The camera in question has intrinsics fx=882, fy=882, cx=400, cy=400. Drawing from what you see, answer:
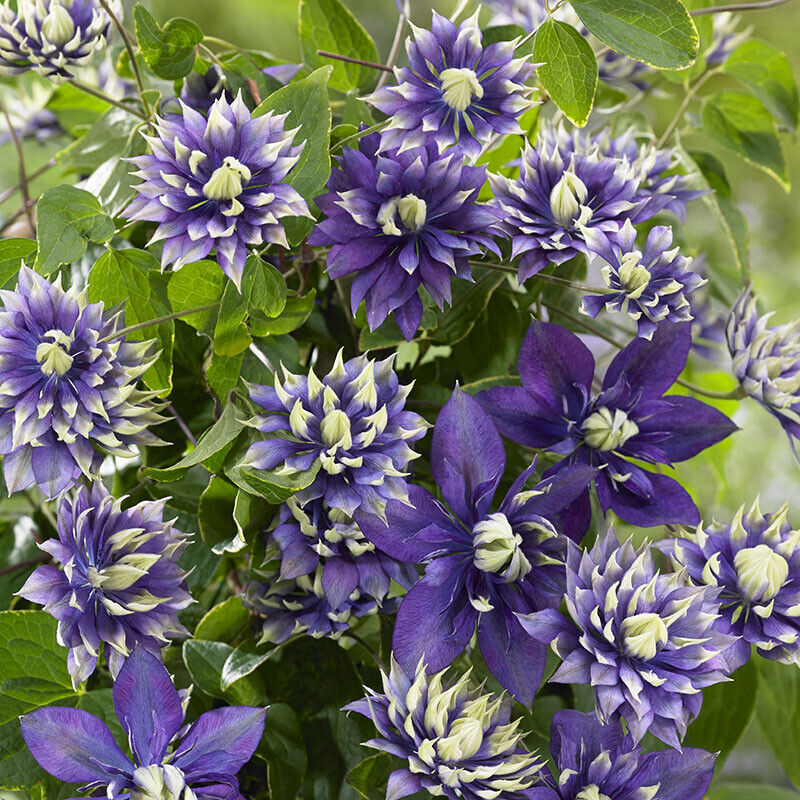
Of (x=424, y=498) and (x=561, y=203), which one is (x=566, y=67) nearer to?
(x=561, y=203)

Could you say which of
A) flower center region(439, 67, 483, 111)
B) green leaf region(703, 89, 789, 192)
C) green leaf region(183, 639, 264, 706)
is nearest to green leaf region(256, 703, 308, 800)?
green leaf region(183, 639, 264, 706)

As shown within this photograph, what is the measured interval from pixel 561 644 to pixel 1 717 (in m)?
0.19

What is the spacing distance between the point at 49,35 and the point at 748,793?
1.63 ft

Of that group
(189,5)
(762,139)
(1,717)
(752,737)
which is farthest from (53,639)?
→ (189,5)

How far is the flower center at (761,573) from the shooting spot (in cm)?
28

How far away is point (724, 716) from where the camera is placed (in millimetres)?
391

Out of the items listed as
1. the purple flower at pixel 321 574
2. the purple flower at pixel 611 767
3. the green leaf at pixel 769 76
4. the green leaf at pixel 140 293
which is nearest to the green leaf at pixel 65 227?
the green leaf at pixel 140 293

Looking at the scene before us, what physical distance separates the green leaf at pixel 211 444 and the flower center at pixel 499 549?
0.27 ft

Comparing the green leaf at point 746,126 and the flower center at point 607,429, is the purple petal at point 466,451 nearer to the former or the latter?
the flower center at point 607,429

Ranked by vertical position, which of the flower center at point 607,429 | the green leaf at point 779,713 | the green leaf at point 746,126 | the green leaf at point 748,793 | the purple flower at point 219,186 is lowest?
the green leaf at point 748,793

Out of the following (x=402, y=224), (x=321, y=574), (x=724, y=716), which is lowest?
(x=724, y=716)

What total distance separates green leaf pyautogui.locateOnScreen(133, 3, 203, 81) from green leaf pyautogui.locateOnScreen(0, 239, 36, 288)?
8 cm

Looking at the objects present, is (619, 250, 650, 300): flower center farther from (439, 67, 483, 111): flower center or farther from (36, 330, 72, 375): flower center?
(36, 330, 72, 375): flower center

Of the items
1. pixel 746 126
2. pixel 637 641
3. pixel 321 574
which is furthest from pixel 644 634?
pixel 746 126
